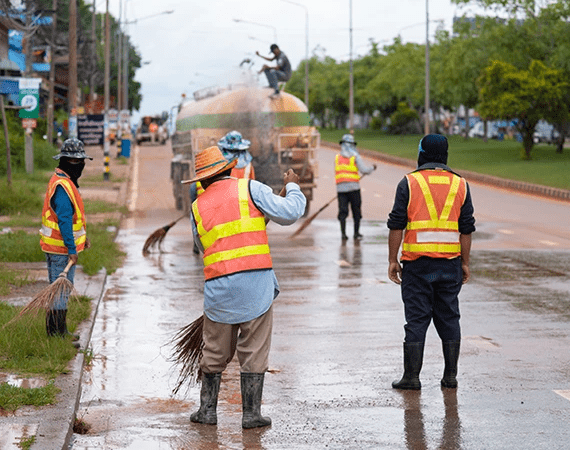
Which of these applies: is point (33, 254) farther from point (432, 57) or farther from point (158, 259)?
point (432, 57)

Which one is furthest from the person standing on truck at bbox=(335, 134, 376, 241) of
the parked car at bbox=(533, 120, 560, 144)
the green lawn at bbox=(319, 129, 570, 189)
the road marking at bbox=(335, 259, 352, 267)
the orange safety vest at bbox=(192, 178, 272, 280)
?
the parked car at bbox=(533, 120, 560, 144)

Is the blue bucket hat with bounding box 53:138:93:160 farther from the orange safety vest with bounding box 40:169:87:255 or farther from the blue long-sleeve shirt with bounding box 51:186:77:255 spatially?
the blue long-sleeve shirt with bounding box 51:186:77:255

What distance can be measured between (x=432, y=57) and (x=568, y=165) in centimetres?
3057

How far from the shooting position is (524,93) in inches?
1735

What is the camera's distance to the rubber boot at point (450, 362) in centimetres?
738

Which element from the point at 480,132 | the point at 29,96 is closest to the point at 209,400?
the point at 29,96

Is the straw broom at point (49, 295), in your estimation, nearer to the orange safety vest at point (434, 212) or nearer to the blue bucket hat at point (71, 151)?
the blue bucket hat at point (71, 151)

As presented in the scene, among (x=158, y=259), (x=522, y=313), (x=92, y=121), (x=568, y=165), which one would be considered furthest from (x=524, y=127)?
(x=522, y=313)

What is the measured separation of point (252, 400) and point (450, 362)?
1.62 meters

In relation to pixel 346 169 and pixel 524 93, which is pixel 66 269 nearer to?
pixel 346 169

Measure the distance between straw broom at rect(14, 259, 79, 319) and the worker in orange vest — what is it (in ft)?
7.96

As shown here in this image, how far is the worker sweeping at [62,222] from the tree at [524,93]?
1477 inches

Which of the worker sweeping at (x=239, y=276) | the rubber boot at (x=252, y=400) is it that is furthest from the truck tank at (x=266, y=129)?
the rubber boot at (x=252, y=400)

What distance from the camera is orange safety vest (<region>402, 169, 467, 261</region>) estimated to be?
736cm
